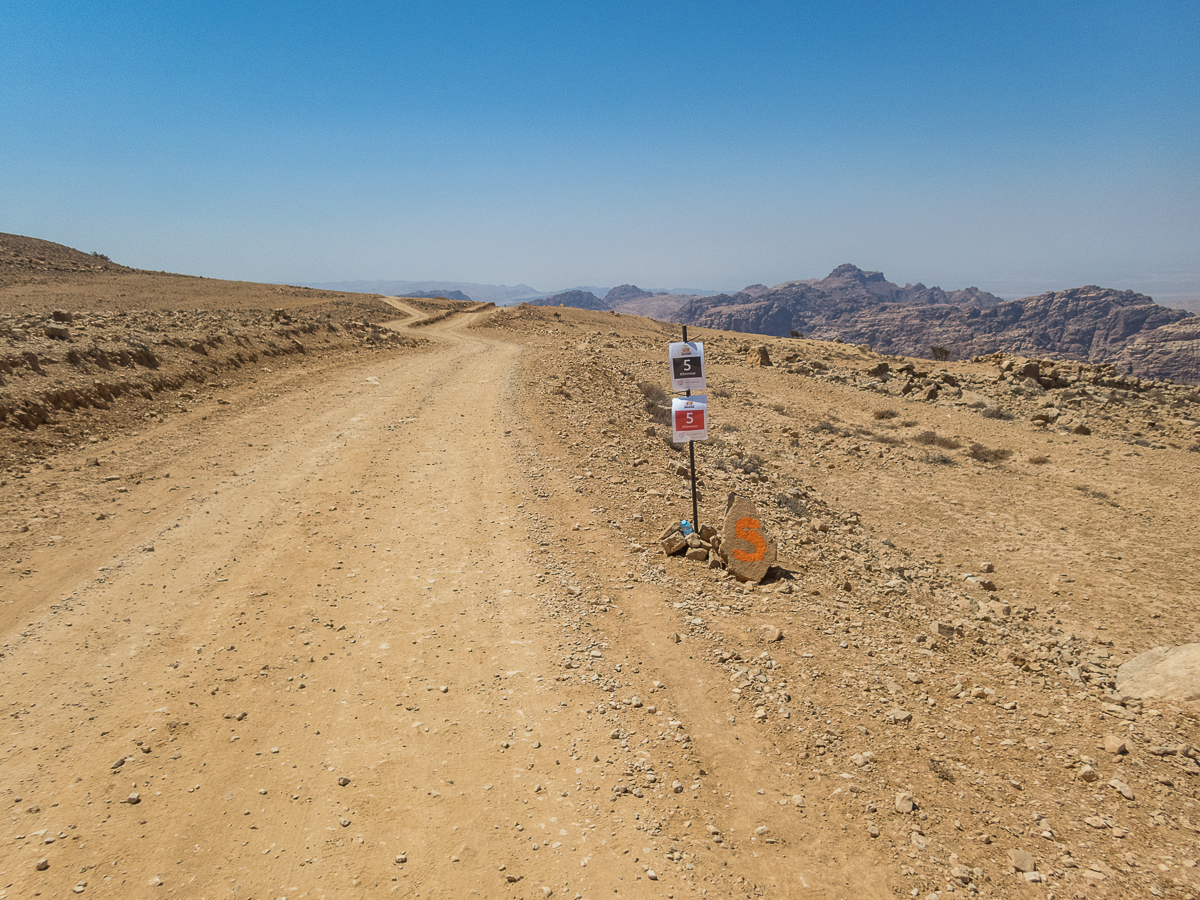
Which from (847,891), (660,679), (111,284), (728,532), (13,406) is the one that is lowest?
(847,891)

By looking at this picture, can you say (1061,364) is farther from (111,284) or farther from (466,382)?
(111,284)

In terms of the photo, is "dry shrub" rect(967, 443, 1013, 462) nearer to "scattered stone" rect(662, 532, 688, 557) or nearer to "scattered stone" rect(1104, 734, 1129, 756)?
"scattered stone" rect(662, 532, 688, 557)

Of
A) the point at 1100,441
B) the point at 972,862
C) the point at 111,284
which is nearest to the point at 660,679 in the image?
the point at 972,862

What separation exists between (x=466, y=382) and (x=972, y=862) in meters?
19.4

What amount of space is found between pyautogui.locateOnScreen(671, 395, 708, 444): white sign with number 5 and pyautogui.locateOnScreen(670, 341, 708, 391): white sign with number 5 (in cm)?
26

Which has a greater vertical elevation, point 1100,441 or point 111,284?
point 111,284

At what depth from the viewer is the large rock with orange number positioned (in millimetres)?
8508

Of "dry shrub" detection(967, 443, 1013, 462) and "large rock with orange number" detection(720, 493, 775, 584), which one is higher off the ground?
"large rock with orange number" detection(720, 493, 775, 584)

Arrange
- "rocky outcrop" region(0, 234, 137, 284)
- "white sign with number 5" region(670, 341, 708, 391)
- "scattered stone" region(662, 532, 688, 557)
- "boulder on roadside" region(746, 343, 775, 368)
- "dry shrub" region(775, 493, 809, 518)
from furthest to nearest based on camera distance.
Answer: "rocky outcrop" region(0, 234, 137, 284), "boulder on roadside" region(746, 343, 775, 368), "dry shrub" region(775, 493, 809, 518), "scattered stone" region(662, 532, 688, 557), "white sign with number 5" region(670, 341, 708, 391)

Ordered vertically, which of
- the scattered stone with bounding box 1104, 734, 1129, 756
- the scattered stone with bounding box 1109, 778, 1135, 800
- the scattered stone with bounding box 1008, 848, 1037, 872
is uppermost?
the scattered stone with bounding box 1104, 734, 1129, 756

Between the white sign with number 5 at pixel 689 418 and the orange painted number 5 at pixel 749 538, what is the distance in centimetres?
151

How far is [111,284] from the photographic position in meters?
45.0

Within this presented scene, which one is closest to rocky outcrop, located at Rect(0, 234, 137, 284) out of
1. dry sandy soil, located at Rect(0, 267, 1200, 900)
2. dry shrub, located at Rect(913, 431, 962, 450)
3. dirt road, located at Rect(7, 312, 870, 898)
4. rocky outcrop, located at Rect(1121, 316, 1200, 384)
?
dry sandy soil, located at Rect(0, 267, 1200, 900)

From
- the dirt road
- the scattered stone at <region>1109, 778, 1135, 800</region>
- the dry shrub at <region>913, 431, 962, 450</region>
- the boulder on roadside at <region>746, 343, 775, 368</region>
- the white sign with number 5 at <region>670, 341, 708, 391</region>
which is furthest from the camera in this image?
the boulder on roadside at <region>746, 343, 775, 368</region>
